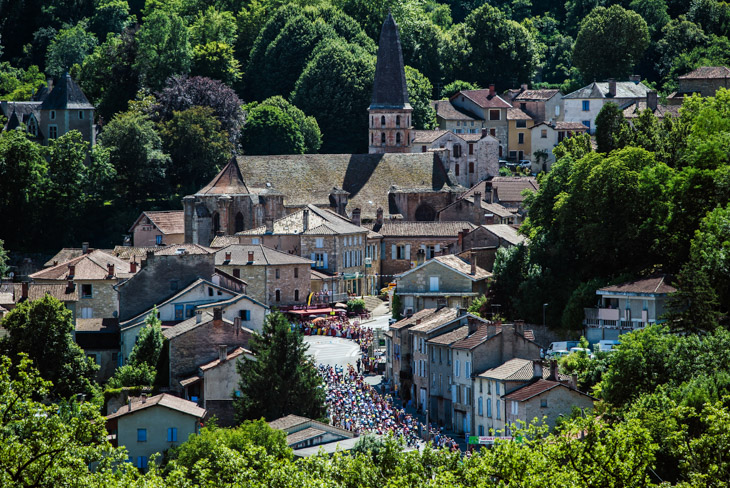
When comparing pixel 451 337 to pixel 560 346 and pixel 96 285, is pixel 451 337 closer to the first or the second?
pixel 560 346

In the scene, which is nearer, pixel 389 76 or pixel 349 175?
pixel 349 175

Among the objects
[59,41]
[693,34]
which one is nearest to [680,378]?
[693,34]

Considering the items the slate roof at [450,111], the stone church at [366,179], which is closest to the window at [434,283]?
the stone church at [366,179]

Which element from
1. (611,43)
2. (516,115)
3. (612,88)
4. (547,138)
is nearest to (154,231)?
(547,138)

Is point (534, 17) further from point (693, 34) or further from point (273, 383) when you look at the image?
point (273, 383)

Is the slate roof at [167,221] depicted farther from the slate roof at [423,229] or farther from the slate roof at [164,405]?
the slate roof at [164,405]

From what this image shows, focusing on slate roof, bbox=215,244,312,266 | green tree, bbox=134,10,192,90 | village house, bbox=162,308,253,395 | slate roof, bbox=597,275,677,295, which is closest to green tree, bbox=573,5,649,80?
green tree, bbox=134,10,192,90
